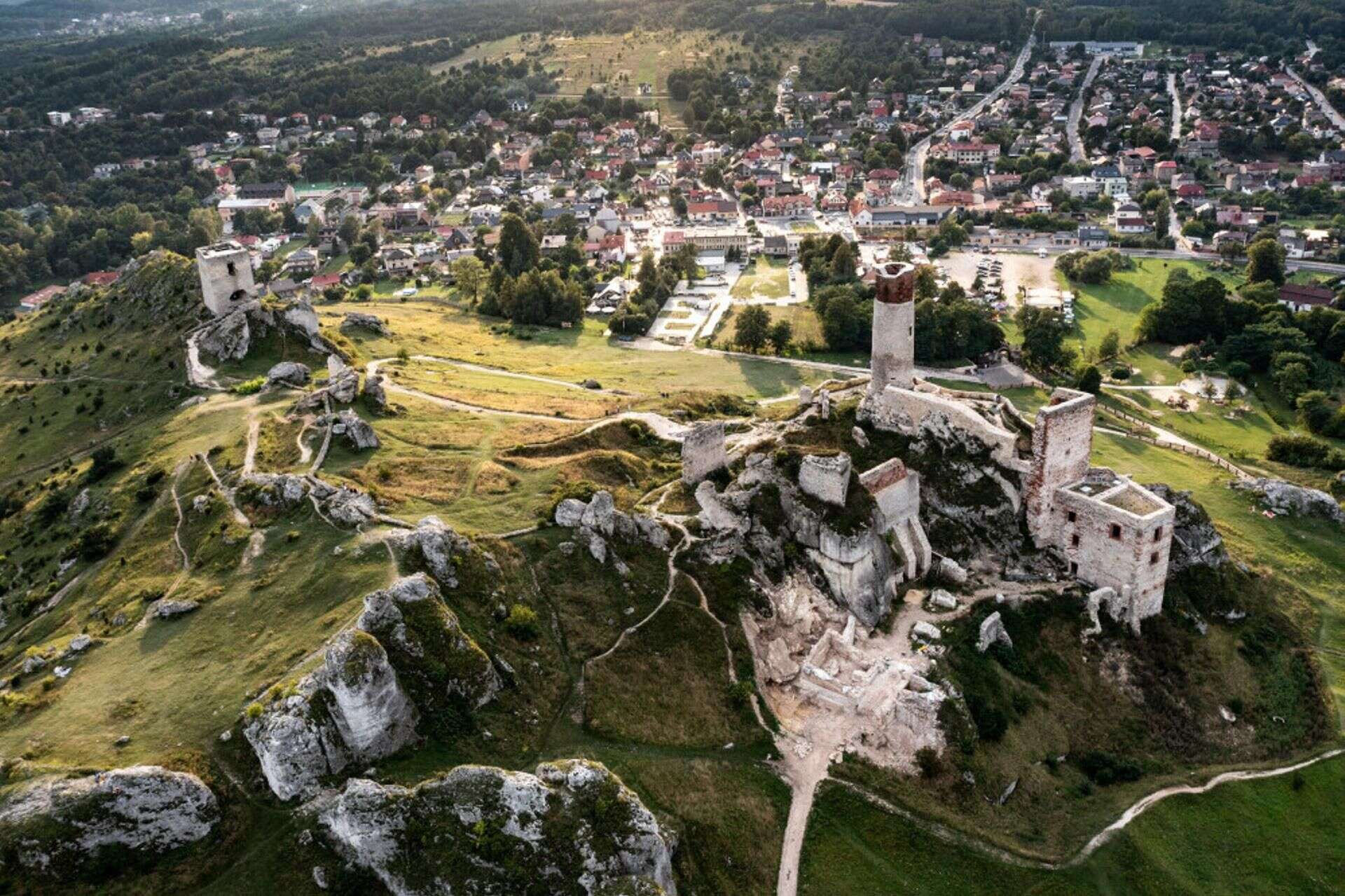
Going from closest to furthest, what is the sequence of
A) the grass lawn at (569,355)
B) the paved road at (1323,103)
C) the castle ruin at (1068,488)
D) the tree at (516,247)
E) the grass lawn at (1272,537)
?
1. the castle ruin at (1068,488)
2. the grass lawn at (1272,537)
3. the grass lawn at (569,355)
4. the tree at (516,247)
5. the paved road at (1323,103)

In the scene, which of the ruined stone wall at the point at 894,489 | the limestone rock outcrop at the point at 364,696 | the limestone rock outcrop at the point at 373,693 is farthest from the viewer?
the ruined stone wall at the point at 894,489

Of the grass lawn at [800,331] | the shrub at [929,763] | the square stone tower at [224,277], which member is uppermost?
the square stone tower at [224,277]

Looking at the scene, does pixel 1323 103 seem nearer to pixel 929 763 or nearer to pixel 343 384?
pixel 929 763

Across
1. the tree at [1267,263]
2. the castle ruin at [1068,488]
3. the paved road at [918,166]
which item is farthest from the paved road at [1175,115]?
the castle ruin at [1068,488]

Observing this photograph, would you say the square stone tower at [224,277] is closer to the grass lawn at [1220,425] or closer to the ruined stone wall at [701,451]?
the ruined stone wall at [701,451]

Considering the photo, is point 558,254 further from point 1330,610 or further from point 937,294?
point 1330,610

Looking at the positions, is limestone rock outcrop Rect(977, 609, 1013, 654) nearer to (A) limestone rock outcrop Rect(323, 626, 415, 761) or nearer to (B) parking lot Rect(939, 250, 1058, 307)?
(A) limestone rock outcrop Rect(323, 626, 415, 761)

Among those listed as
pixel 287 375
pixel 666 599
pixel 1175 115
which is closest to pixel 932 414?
pixel 666 599
